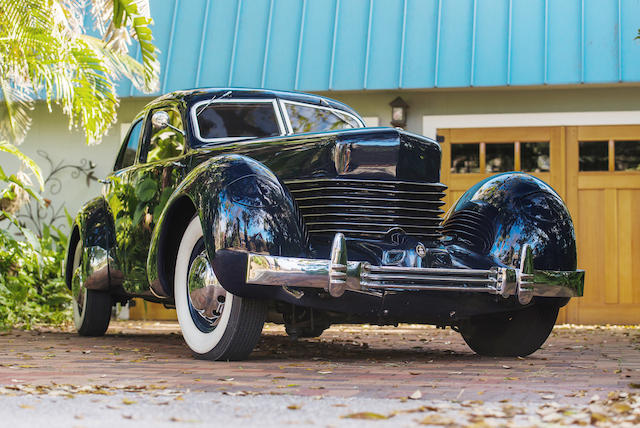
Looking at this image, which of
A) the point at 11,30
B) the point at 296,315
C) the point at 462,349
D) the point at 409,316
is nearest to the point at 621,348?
the point at 462,349

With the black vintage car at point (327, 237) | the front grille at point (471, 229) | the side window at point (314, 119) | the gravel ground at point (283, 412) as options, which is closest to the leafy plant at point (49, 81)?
the side window at point (314, 119)

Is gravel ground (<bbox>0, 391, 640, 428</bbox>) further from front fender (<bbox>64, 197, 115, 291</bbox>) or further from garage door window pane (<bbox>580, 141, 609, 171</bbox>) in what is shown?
garage door window pane (<bbox>580, 141, 609, 171</bbox>)

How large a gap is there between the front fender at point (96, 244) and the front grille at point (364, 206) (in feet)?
6.97

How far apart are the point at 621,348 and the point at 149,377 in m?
3.90

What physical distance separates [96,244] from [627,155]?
20.3 ft

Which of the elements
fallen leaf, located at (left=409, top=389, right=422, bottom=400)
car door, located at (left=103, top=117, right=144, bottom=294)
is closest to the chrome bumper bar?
fallen leaf, located at (left=409, top=389, right=422, bottom=400)

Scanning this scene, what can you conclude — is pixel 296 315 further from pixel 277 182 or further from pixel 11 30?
pixel 11 30

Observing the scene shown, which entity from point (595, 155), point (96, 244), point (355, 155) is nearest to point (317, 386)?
point (355, 155)

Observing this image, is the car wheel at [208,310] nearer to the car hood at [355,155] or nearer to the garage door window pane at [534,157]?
the car hood at [355,155]

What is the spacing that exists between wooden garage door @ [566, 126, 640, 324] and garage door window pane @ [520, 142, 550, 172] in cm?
25

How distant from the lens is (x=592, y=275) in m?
10.2

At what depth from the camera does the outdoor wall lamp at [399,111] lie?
10.5 m

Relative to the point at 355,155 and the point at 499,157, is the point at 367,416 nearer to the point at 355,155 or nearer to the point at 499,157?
the point at 355,155

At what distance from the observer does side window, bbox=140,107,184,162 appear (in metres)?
6.48
